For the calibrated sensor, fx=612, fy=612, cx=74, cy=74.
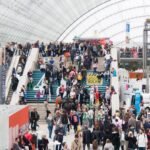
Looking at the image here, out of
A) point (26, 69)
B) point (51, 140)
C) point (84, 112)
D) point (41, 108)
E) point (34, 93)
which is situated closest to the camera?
point (51, 140)

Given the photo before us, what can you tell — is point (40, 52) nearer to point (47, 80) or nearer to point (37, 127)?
point (47, 80)

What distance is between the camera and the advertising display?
909 inches

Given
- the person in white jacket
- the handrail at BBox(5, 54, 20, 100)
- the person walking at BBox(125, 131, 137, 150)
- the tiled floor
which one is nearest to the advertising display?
the tiled floor

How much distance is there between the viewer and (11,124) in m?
24.0

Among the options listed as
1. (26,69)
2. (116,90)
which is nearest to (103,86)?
(116,90)

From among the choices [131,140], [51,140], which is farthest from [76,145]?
[51,140]

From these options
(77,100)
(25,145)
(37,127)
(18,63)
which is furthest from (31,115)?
(18,63)

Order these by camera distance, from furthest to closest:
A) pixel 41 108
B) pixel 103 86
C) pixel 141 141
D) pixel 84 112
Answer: pixel 103 86 < pixel 41 108 < pixel 84 112 < pixel 141 141

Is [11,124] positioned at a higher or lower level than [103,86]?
lower

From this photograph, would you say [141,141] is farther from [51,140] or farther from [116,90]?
Answer: [116,90]

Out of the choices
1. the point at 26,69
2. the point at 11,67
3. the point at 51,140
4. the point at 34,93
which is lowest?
the point at 51,140

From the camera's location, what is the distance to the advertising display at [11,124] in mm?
23094

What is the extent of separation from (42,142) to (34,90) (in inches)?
632

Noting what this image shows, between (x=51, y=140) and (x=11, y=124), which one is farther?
(x=51, y=140)
